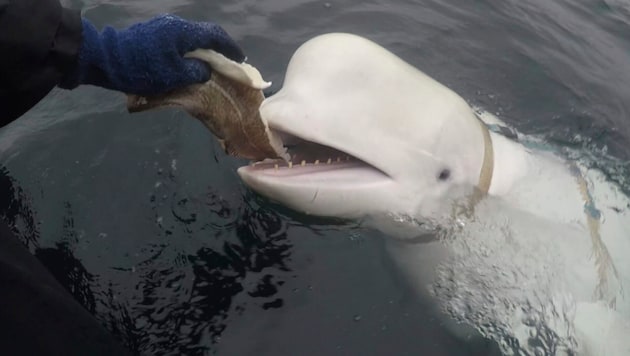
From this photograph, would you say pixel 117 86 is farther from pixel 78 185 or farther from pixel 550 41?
pixel 550 41

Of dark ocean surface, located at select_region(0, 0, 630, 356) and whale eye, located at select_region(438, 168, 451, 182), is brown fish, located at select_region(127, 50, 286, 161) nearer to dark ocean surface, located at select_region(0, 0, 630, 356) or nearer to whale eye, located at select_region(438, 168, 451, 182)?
dark ocean surface, located at select_region(0, 0, 630, 356)

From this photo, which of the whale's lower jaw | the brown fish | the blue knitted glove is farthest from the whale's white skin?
the blue knitted glove

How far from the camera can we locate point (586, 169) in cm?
624

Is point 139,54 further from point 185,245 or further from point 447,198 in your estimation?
point 447,198

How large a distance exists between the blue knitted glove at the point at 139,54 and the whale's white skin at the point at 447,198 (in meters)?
1.03

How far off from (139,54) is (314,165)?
1591 millimetres

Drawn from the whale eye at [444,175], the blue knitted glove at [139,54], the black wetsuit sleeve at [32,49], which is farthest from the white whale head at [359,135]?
the black wetsuit sleeve at [32,49]

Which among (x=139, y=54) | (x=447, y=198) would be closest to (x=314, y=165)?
(x=447, y=198)

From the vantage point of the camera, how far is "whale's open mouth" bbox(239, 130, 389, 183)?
14.6 ft

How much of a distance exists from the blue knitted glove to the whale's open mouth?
1.07m

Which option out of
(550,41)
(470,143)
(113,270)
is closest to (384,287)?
(470,143)

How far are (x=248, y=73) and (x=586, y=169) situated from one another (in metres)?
3.71

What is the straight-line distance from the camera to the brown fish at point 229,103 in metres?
3.66

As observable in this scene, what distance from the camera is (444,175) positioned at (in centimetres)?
492
